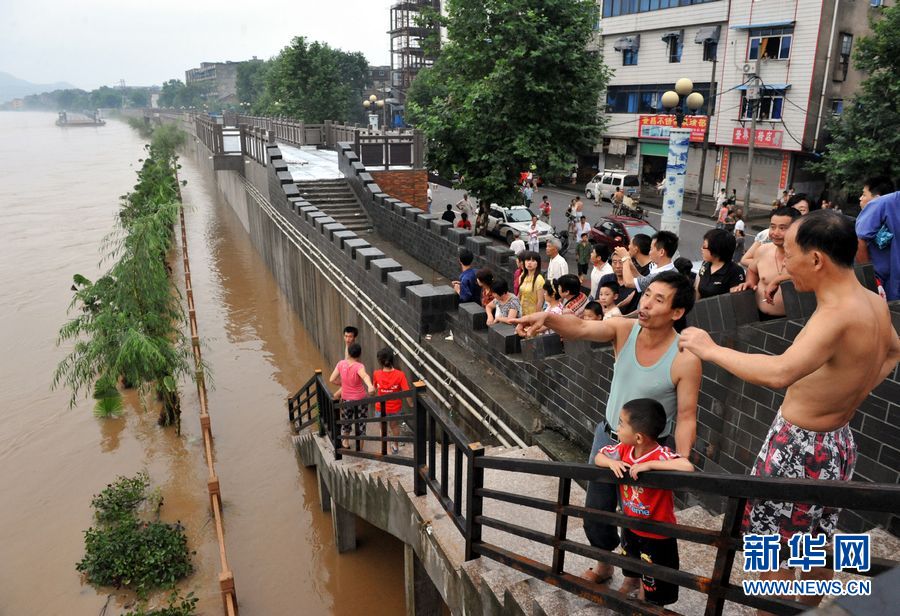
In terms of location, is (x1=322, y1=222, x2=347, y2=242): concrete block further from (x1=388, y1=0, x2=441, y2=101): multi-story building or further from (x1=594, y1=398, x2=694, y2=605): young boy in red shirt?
(x1=388, y1=0, x2=441, y2=101): multi-story building

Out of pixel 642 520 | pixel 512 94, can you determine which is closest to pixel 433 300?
pixel 642 520

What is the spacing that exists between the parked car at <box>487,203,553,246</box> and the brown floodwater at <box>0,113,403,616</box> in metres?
7.70

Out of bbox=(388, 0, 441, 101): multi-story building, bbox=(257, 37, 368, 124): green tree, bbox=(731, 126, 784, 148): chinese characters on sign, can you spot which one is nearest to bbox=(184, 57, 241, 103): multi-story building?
bbox=(388, 0, 441, 101): multi-story building

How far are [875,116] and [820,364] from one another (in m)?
23.7

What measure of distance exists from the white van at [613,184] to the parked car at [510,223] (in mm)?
9884

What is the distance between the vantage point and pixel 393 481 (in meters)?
6.04

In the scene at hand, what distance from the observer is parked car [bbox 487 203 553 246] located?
21953 mm

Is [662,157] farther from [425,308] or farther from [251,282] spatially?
[425,308]

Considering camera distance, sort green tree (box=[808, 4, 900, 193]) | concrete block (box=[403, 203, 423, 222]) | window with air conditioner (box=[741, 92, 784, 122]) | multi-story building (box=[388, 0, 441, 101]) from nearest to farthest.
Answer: concrete block (box=[403, 203, 423, 222]), green tree (box=[808, 4, 900, 193]), window with air conditioner (box=[741, 92, 784, 122]), multi-story building (box=[388, 0, 441, 101])

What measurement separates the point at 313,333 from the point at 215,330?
3.91 meters

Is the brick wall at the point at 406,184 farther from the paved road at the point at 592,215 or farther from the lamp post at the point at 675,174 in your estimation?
the lamp post at the point at 675,174

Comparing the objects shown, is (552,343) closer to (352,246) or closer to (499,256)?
(499,256)

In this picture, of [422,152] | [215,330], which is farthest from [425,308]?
[422,152]

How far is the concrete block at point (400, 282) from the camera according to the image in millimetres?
9945
